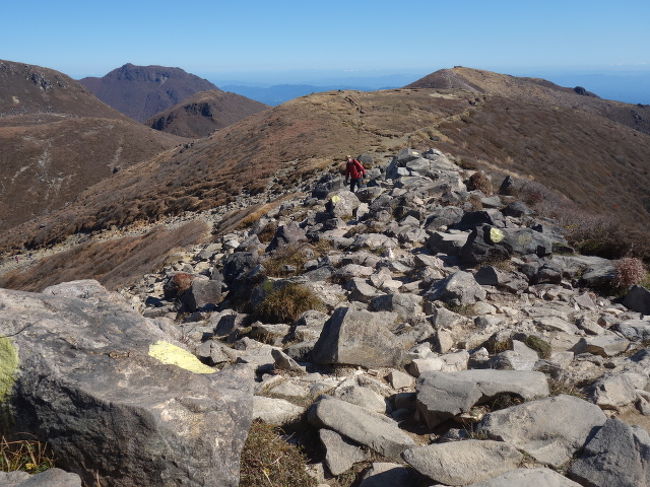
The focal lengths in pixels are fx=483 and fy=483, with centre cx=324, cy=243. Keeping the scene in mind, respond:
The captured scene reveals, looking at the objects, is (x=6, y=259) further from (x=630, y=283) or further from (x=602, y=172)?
(x=602, y=172)

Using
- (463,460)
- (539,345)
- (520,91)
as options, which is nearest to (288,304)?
(539,345)

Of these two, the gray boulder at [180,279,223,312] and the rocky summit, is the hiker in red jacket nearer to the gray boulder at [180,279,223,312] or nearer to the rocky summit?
the rocky summit

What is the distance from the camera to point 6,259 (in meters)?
50.8

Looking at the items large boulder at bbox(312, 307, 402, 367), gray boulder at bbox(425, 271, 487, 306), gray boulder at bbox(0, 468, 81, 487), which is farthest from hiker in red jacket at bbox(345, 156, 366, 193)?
gray boulder at bbox(0, 468, 81, 487)

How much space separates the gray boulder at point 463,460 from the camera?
4.34m

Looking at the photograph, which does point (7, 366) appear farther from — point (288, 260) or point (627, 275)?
point (627, 275)

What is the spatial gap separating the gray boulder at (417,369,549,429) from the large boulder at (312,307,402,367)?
1.28 m

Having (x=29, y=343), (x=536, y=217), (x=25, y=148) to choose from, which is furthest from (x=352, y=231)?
(x=25, y=148)

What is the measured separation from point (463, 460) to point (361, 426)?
1.23 metres

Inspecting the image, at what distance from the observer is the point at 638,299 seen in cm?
1044

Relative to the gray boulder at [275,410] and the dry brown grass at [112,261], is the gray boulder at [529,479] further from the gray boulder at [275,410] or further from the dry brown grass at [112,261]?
the dry brown grass at [112,261]

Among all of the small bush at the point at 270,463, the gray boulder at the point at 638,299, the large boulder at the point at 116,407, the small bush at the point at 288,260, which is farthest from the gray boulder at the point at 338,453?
the small bush at the point at 288,260

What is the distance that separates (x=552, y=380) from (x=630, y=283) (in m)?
6.11

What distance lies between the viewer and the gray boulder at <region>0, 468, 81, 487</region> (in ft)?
12.0
